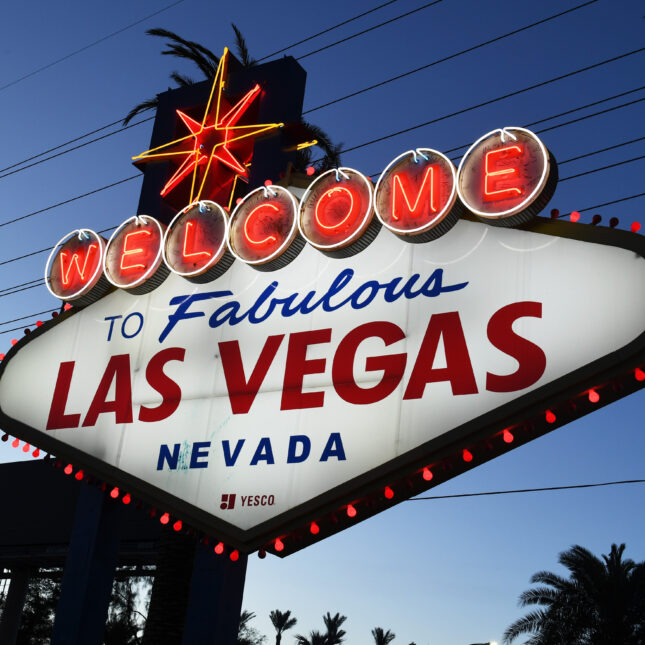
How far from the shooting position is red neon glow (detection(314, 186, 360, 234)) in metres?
11.7

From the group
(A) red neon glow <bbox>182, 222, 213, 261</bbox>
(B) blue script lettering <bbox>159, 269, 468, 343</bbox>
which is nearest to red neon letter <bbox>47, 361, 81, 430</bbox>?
(B) blue script lettering <bbox>159, 269, 468, 343</bbox>

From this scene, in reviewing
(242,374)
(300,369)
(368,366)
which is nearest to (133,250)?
(242,374)

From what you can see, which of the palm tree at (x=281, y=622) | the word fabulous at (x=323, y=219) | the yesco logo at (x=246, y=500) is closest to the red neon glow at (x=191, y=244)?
the word fabulous at (x=323, y=219)

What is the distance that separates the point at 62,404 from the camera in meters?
13.4

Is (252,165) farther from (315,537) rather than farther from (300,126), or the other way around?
(315,537)

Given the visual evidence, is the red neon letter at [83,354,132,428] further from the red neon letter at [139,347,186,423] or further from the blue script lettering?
the blue script lettering

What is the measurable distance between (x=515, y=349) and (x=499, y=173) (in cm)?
217

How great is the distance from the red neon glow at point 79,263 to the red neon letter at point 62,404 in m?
1.30

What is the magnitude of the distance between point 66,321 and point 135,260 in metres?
1.76

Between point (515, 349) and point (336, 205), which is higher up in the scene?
point (336, 205)

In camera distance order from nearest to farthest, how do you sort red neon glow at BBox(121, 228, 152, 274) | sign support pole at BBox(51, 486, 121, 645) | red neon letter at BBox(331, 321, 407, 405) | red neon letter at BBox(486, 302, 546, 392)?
red neon letter at BBox(486, 302, 546, 392) < red neon letter at BBox(331, 321, 407, 405) < sign support pole at BBox(51, 486, 121, 645) < red neon glow at BBox(121, 228, 152, 274)

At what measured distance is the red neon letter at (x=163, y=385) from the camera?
1228cm

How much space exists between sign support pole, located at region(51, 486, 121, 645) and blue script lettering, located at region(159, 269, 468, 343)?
8.72 ft

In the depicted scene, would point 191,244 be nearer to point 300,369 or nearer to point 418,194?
point 300,369
